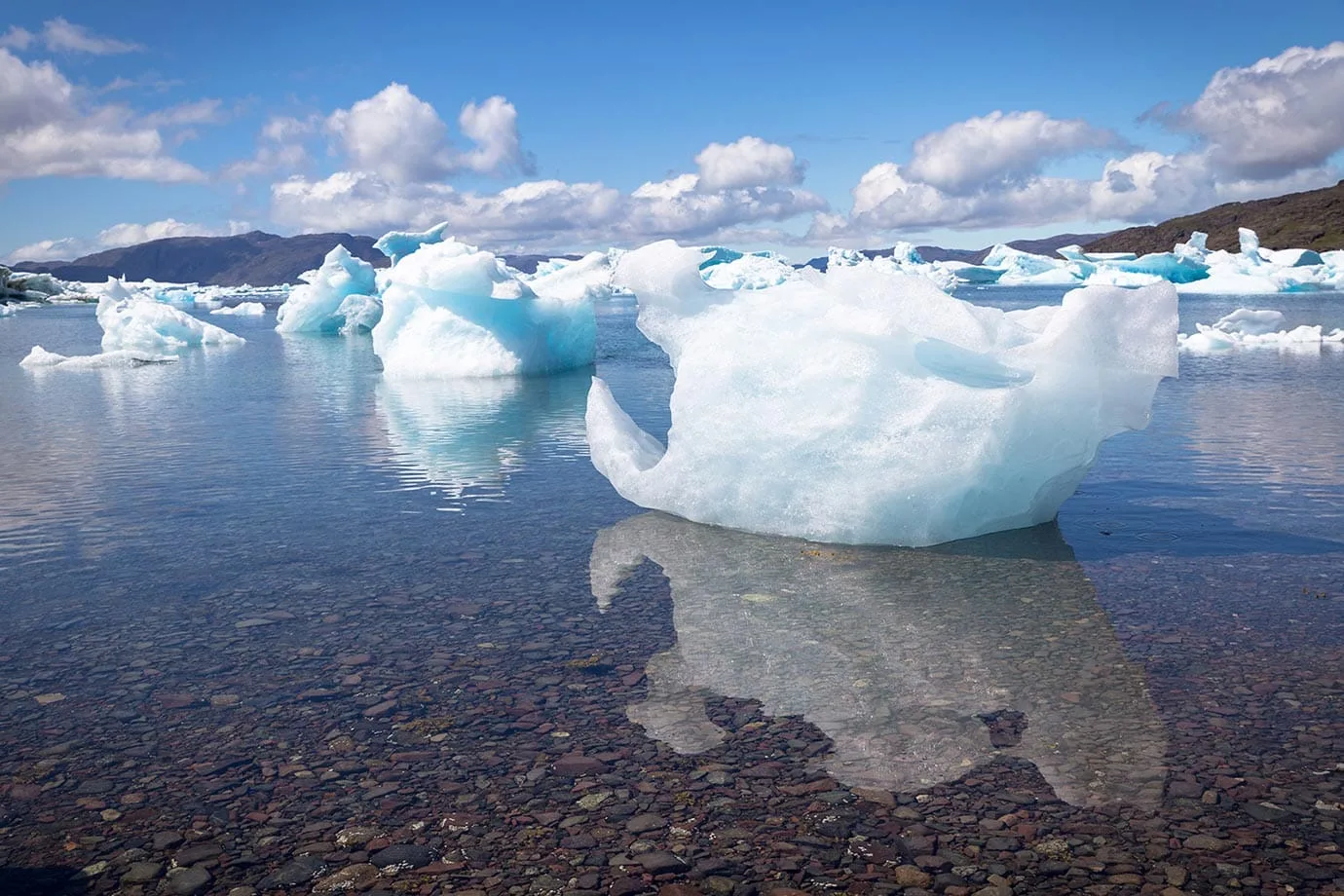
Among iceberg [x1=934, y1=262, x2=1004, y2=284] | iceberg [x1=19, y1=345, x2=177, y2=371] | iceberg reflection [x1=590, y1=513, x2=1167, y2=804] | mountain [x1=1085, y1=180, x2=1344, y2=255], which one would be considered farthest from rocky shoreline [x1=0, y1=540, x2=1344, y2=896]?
mountain [x1=1085, y1=180, x2=1344, y2=255]

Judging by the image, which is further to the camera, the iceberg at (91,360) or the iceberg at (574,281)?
the iceberg at (91,360)

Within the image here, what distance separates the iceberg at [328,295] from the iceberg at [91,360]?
44.8ft

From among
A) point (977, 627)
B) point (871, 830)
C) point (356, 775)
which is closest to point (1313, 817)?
point (871, 830)

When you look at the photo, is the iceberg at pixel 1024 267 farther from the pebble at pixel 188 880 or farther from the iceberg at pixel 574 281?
the pebble at pixel 188 880

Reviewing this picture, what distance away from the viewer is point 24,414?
16.7 m

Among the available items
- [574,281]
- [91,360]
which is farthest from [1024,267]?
[91,360]

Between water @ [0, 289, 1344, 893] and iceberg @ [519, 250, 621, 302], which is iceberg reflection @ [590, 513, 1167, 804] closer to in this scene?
water @ [0, 289, 1344, 893]

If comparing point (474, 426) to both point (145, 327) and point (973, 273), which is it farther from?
point (973, 273)

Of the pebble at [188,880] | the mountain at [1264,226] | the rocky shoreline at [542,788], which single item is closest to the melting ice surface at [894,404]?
the rocky shoreline at [542,788]

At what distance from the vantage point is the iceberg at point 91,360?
26.2 metres

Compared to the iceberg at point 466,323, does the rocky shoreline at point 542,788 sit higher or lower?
lower

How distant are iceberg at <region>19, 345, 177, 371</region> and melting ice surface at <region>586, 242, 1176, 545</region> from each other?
22281 millimetres

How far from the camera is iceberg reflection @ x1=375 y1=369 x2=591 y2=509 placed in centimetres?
1143

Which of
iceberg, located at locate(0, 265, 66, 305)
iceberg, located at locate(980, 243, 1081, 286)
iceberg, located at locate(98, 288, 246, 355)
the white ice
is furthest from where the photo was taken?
iceberg, located at locate(980, 243, 1081, 286)
